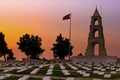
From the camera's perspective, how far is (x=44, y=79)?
67.1 ft

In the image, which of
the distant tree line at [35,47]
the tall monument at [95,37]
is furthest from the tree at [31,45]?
the tall monument at [95,37]

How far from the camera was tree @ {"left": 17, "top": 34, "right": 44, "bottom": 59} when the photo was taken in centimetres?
8899

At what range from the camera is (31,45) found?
295 feet

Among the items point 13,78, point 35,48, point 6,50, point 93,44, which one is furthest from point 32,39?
point 13,78

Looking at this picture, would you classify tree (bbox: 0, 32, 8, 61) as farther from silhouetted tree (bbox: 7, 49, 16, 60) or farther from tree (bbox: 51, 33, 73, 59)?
tree (bbox: 51, 33, 73, 59)

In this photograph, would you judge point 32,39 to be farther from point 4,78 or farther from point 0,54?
point 4,78

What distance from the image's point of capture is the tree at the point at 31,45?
8899 centimetres

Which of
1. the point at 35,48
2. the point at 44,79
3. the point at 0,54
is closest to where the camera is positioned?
the point at 44,79

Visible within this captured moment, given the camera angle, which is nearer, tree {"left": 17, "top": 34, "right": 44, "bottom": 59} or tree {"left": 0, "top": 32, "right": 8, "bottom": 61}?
tree {"left": 0, "top": 32, "right": 8, "bottom": 61}

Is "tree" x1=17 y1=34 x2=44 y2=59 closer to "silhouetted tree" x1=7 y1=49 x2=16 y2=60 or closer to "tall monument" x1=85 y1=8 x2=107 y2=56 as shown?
"silhouetted tree" x1=7 y1=49 x2=16 y2=60

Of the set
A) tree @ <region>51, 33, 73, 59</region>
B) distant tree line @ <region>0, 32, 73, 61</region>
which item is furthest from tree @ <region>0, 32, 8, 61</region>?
tree @ <region>51, 33, 73, 59</region>

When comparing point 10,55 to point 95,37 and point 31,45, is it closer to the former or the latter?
point 31,45

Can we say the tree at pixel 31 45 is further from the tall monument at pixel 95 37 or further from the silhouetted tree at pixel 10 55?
the tall monument at pixel 95 37

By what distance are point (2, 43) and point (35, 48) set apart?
856 cm
